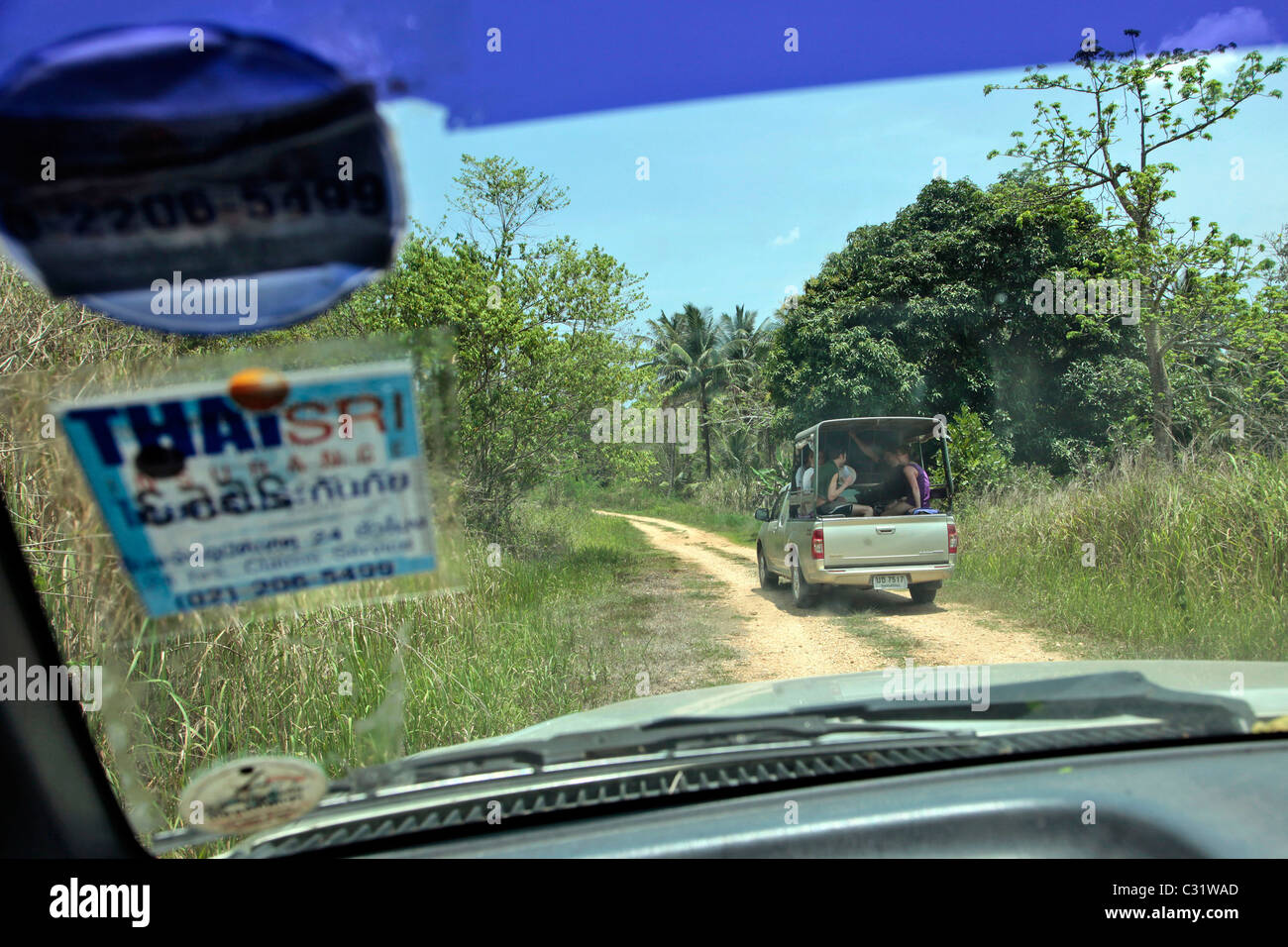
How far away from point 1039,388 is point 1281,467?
12.4 m

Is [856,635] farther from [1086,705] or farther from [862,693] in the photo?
[1086,705]

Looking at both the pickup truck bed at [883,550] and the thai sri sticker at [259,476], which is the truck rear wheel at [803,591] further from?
the thai sri sticker at [259,476]

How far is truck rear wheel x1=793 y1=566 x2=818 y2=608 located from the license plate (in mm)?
833

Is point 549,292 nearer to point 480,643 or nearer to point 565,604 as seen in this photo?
point 565,604

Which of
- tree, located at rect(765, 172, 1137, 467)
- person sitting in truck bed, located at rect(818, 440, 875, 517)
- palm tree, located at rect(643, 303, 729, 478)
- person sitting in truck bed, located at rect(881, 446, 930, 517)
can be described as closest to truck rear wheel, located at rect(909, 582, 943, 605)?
person sitting in truck bed, located at rect(881, 446, 930, 517)

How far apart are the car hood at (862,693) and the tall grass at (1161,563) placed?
126 inches

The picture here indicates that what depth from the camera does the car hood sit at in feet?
8.54

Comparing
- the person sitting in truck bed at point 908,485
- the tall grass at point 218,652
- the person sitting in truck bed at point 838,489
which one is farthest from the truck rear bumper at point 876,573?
the tall grass at point 218,652

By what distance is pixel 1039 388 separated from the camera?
1906 cm

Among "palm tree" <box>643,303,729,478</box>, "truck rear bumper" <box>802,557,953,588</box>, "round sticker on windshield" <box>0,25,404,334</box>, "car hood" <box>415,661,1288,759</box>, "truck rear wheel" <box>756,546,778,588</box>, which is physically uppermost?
"palm tree" <box>643,303,729,478</box>

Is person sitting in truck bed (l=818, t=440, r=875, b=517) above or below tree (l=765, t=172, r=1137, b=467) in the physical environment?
below

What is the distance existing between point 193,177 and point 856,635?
7.07 metres

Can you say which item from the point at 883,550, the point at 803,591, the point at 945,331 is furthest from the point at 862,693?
the point at 945,331

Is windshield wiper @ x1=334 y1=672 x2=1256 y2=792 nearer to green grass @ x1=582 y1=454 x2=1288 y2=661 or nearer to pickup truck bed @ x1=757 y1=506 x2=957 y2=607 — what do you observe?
green grass @ x1=582 y1=454 x2=1288 y2=661
